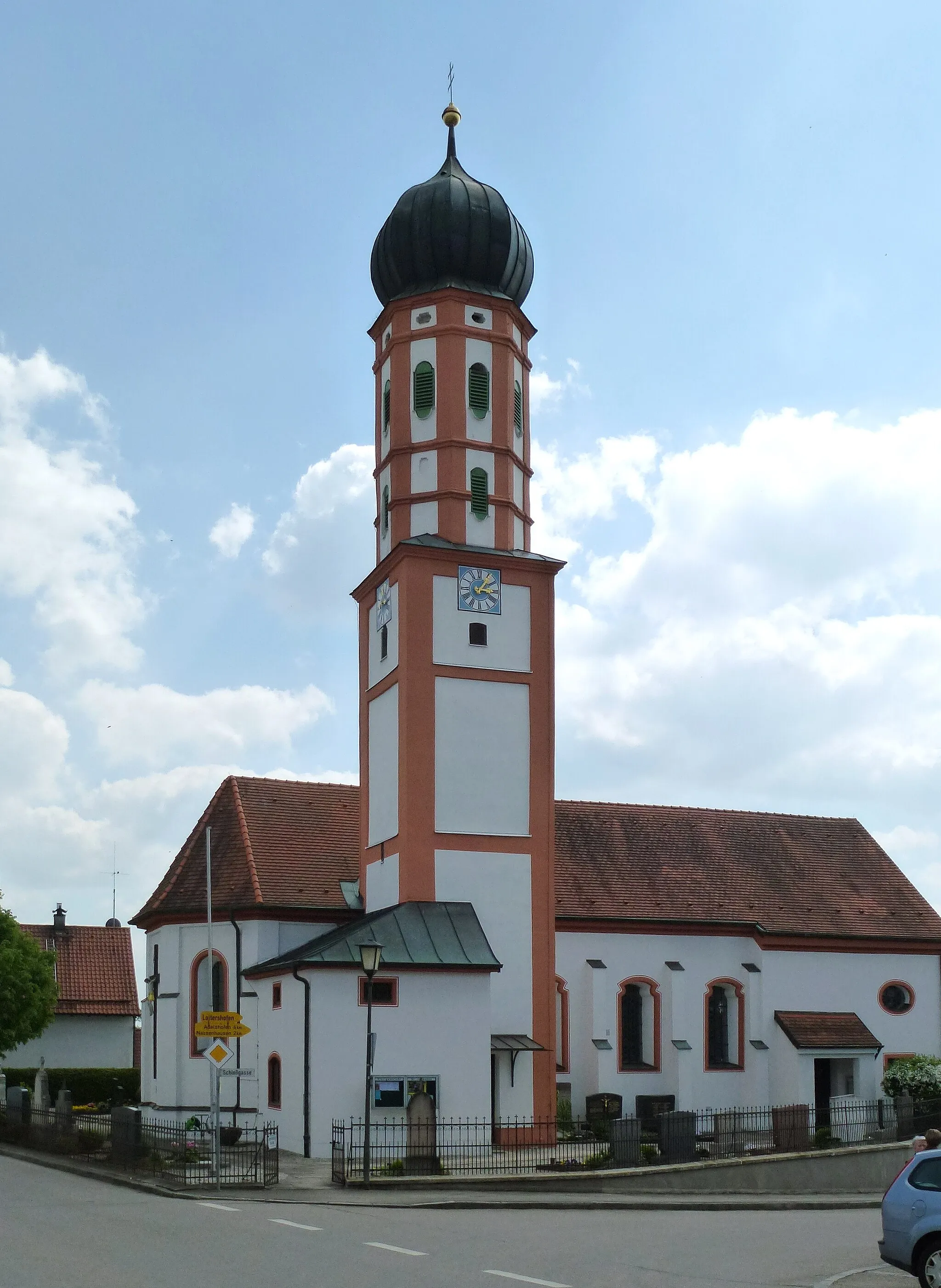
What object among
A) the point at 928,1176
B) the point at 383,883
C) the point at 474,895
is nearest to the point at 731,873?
the point at 474,895

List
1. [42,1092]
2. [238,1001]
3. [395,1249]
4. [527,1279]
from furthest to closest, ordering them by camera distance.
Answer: [42,1092], [238,1001], [395,1249], [527,1279]

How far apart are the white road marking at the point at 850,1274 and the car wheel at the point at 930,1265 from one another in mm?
960

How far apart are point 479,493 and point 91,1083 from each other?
92.3 ft

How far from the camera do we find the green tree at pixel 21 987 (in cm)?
4312

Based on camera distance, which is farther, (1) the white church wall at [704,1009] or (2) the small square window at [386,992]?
(1) the white church wall at [704,1009]

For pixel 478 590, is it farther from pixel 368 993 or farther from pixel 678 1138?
pixel 678 1138

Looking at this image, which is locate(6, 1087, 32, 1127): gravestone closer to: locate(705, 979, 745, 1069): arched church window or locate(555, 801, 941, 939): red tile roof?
locate(555, 801, 941, 939): red tile roof

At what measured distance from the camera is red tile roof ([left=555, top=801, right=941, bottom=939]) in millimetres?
40844

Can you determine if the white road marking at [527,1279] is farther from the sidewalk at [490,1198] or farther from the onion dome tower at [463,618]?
the onion dome tower at [463,618]

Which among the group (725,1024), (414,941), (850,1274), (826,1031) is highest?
(414,941)

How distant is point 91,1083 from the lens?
51500 millimetres

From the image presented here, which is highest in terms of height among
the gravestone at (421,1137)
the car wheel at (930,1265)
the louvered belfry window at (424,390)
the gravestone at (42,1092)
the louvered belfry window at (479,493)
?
the louvered belfry window at (424,390)

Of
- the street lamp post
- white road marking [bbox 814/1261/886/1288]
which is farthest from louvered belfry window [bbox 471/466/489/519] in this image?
white road marking [bbox 814/1261/886/1288]

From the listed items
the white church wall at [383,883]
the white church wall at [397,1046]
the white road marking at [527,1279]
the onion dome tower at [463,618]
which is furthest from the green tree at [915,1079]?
the white road marking at [527,1279]
